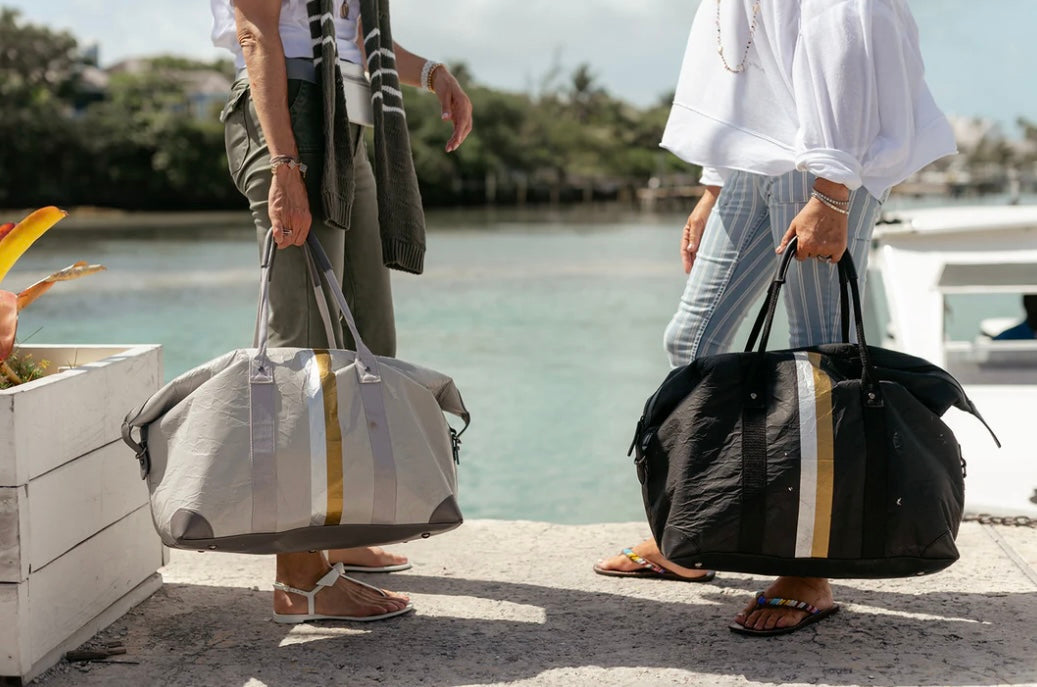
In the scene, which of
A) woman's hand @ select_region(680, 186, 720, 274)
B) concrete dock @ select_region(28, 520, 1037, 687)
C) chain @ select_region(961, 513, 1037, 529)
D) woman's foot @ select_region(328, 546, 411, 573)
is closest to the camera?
concrete dock @ select_region(28, 520, 1037, 687)

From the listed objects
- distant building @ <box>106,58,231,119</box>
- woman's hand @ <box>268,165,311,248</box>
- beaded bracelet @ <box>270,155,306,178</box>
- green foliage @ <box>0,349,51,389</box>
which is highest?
distant building @ <box>106,58,231,119</box>

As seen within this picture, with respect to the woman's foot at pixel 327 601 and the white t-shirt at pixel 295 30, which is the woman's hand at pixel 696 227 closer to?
the white t-shirt at pixel 295 30

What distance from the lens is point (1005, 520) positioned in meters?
3.66

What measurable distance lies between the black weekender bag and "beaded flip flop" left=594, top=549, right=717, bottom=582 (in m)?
0.66

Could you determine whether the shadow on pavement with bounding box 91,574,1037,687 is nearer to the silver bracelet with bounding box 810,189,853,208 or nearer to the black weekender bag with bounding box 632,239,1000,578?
the black weekender bag with bounding box 632,239,1000,578

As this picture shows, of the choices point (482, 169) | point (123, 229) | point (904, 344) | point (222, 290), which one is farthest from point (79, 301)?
point (482, 169)

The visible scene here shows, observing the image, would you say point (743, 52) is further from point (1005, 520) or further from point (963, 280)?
point (963, 280)

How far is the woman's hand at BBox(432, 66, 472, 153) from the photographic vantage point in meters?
3.04

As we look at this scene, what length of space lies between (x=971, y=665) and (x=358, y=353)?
1444 millimetres

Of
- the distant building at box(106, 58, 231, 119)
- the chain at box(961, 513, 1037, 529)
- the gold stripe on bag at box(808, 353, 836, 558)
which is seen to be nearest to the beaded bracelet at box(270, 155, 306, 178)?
the gold stripe on bag at box(808, 353, 836, 558)

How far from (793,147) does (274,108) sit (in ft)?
3.78

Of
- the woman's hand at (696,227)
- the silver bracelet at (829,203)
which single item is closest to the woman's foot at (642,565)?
the woman's hand at (696,227)

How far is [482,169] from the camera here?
113250 millimetres

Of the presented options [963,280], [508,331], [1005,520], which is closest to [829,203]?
[1005,520]
